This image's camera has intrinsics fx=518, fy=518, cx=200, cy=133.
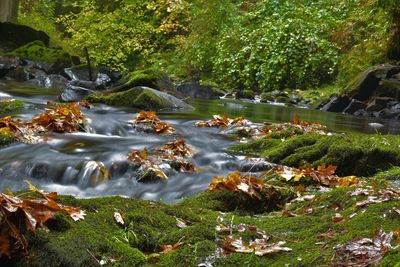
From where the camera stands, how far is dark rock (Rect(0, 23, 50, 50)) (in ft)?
62.3

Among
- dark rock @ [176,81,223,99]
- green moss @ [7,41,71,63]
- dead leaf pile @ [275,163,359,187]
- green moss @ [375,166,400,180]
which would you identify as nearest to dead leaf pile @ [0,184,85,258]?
dead leaf pile @ [275,163,359,187]

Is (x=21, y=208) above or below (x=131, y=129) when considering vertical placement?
above

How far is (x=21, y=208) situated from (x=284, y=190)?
223 cm

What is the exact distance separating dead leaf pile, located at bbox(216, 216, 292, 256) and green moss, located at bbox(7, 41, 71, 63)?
16043mm

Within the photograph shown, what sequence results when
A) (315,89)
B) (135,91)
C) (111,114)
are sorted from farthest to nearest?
(315,89), (135,91), (111,114)

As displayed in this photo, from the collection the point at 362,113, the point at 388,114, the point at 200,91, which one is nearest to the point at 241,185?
the point at 388,114

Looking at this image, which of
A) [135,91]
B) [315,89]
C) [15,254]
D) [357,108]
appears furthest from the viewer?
[315,89]

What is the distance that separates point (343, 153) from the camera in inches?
199

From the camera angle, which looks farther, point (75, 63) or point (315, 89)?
point (75, 63)

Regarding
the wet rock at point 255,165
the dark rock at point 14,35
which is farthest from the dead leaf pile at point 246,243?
the dark rock at point 14,35

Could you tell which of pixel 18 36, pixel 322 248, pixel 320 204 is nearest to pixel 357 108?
pixel 320 204

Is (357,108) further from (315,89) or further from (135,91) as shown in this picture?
(135,91)

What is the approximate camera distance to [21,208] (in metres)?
2.17

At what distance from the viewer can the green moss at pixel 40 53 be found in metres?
17.9
